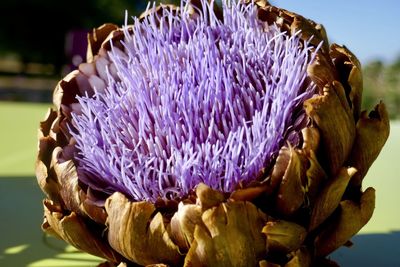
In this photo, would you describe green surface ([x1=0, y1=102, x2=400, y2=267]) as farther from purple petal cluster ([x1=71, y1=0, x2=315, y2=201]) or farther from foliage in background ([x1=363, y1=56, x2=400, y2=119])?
foliage in background ([x1=363, y1=56, x2=400, y2=119])

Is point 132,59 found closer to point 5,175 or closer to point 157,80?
point 157,80

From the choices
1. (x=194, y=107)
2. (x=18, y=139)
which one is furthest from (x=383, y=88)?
(x=194, y=107)

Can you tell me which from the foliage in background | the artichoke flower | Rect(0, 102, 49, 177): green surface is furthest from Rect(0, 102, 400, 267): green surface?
the foliage in background

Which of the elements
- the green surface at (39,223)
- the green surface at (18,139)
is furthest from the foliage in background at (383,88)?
the green surface at (39,223)

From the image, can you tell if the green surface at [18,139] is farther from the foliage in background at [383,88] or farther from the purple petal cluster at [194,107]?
the foliage in background at [383,88]

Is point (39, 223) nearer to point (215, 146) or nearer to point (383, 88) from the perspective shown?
point (215, 146)

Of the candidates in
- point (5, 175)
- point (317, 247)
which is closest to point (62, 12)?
point (5, 175)
